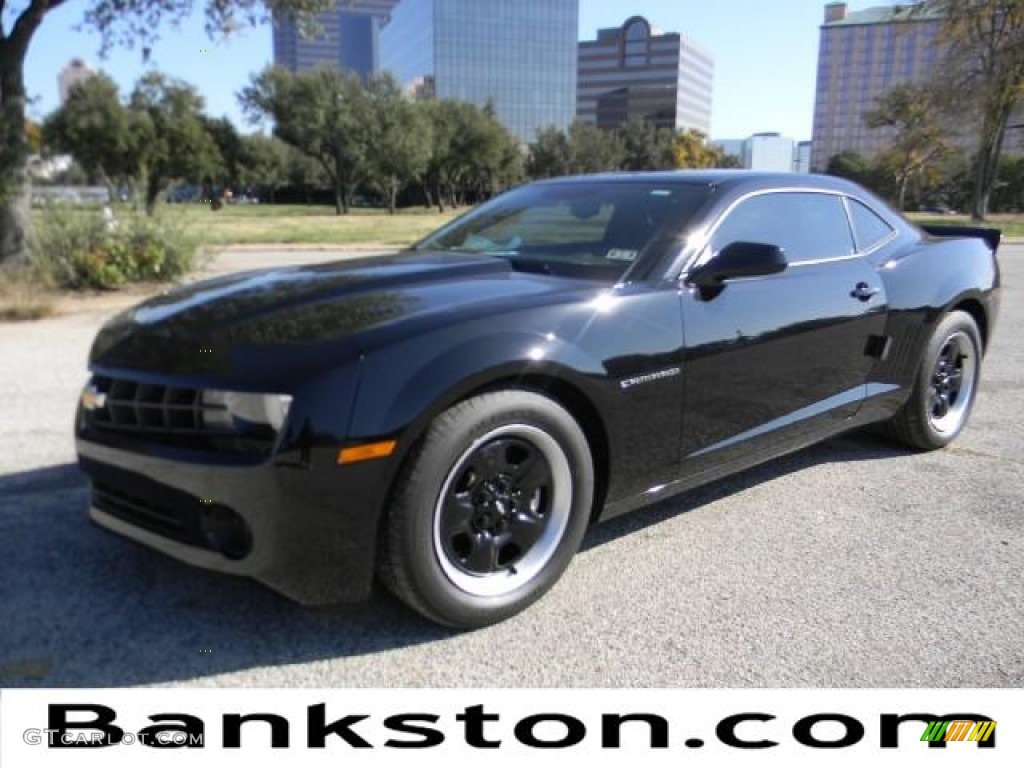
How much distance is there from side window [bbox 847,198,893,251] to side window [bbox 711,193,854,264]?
7 centimetres

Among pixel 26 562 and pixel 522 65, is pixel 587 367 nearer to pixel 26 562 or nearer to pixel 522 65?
pixel 26 562

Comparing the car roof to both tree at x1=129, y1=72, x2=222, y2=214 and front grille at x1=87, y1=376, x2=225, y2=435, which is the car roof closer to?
front grille at x1=87, y1=376, x2=225, y2=435

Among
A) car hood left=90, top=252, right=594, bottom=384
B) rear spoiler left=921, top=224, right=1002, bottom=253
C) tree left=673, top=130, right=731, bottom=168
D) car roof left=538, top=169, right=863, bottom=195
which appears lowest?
car hood left=90, top=252, right=594, bottom=384

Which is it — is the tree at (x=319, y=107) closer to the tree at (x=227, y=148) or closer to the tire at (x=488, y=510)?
the tree at (x=227, y=148)

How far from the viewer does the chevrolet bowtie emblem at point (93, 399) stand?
2.72m

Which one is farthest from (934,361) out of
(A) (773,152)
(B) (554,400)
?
(A) (773,152)

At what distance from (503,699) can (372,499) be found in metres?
0.67

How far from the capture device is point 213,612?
2793 mm

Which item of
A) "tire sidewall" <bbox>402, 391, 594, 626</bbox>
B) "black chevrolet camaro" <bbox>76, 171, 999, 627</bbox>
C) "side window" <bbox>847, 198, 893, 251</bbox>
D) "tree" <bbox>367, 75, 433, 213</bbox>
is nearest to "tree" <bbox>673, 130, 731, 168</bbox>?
"tree" <bbox>367, 75, 433, 213</bbox>

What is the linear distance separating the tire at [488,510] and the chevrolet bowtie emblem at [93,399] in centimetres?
107

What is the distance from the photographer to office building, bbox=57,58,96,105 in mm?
46597

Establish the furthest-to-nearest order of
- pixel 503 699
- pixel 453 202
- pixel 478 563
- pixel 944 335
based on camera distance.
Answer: pixel 453 202, pixel 944 335, pixel 478 563, pixel 503 699

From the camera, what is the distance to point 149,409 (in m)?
2.53

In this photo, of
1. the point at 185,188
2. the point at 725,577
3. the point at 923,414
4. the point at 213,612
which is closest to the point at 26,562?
the point at 213,612
